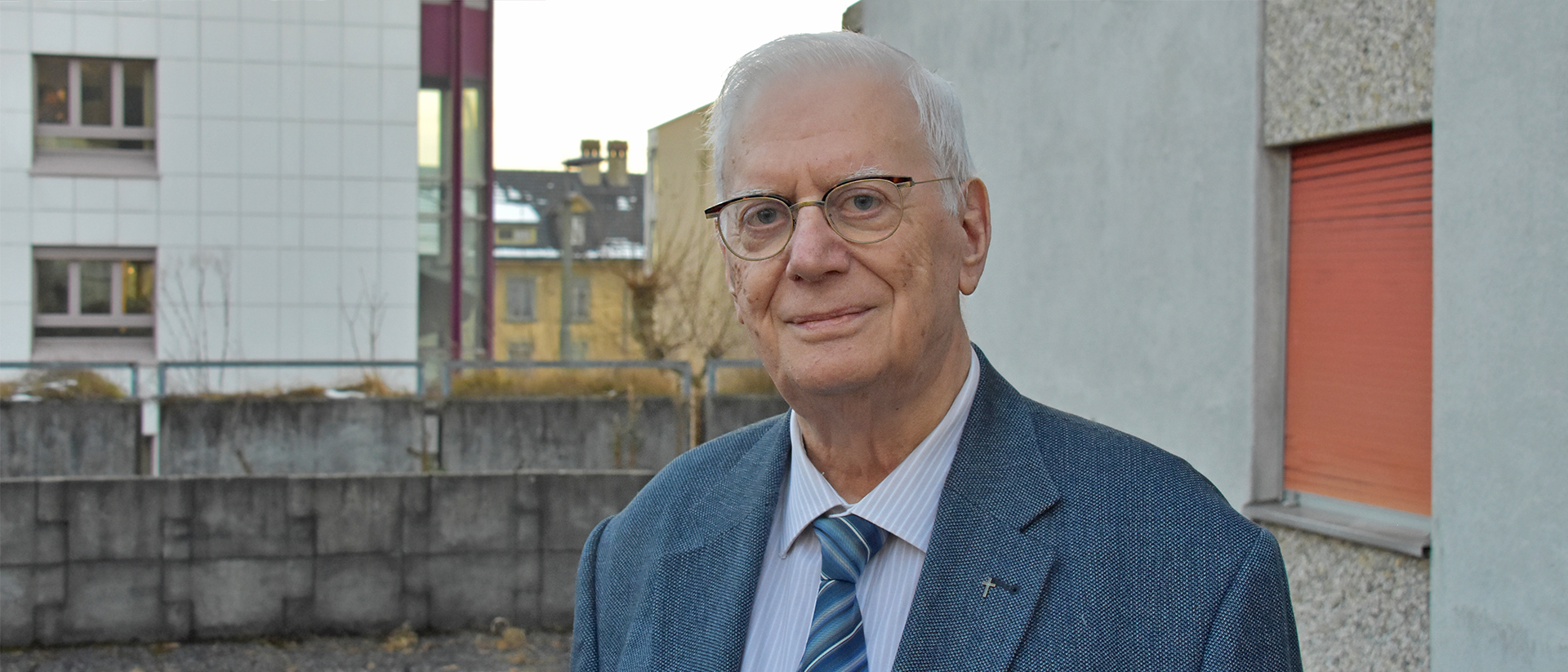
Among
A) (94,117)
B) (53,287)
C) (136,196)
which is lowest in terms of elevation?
(53,287)

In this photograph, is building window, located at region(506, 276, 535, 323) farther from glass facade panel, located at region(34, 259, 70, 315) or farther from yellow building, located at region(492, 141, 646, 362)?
glass facade panel, located at region(34, 259, 70, 315)

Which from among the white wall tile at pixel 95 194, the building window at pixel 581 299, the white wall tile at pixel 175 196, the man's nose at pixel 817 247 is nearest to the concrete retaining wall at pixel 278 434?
the white wall tile at pixel 175 196

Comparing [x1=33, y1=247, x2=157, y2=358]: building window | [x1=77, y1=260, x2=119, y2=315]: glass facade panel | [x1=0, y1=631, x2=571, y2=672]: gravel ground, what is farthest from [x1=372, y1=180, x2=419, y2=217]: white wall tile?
[x1=0, y1=631, x2=571, y2=672]: gravel ground

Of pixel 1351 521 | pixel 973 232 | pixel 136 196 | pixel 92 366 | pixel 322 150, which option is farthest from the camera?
pixel 322 150

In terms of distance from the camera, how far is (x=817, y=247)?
72.2 inches

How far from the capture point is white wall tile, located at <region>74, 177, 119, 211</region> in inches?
772

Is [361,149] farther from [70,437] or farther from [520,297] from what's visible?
[520,297]

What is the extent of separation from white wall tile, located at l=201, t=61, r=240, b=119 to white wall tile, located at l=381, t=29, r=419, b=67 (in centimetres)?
218

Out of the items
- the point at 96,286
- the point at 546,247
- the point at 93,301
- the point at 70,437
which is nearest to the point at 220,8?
the point at 96,286

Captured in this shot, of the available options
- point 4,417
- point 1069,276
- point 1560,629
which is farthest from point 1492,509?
point 4,417

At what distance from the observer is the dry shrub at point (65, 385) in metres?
12.9

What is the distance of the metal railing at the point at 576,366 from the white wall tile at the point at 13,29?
1064 centimetres

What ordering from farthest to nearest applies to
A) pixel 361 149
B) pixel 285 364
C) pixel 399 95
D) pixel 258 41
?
1. pixel 399 95
2. pixel 361 149
3. pixel 258 41
4. pixel 285 364

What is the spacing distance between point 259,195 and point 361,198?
1486mm
